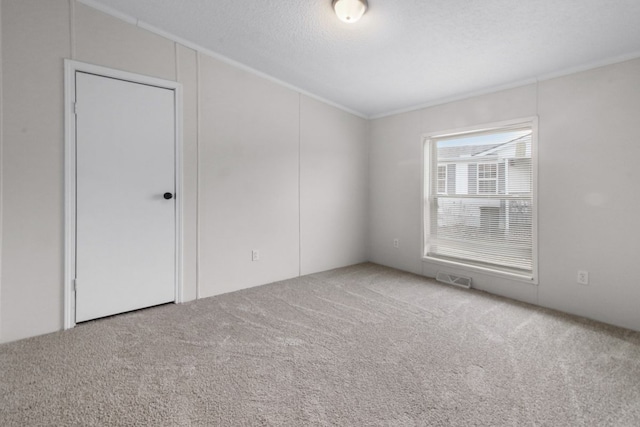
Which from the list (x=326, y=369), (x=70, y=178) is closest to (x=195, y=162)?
(x=70, y=178)

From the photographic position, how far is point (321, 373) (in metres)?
1.84

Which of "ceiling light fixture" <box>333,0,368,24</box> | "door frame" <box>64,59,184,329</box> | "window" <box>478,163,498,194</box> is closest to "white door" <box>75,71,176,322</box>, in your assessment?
"door frame" <box>64,59,184,329</box>

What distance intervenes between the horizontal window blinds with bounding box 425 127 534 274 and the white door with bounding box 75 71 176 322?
3118mm

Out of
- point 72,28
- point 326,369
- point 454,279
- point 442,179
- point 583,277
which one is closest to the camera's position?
point 326,369

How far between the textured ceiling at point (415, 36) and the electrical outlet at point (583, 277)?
6.01ft

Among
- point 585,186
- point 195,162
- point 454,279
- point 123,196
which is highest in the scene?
point 195,162

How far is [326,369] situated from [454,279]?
2.37 m

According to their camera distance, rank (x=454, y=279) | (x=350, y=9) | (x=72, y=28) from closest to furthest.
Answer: (x=350, y=9) < (x=72, y=28) < (x=454, y=279)

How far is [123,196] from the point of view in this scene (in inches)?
103

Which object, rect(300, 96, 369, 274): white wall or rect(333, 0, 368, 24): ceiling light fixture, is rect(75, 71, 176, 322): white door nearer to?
rect(300, 96, 369, 274): white wall

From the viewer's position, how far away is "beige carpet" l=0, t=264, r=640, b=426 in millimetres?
1495

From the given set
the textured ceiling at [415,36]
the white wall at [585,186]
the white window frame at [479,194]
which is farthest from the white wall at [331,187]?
the white wall at [585,186]

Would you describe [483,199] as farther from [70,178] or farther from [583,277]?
[70,178]

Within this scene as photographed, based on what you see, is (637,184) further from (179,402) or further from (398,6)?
(179,402)
